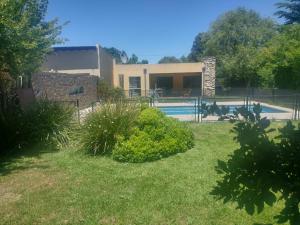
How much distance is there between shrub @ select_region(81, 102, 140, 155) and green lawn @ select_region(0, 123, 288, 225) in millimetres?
382

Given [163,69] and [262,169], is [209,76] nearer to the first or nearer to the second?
[163,69]

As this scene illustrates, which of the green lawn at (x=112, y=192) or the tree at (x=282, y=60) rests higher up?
the tree at (x=282, y=60)

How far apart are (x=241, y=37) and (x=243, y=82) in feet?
22.6

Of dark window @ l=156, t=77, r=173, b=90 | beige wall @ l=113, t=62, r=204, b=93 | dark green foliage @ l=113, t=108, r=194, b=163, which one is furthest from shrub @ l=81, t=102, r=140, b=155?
dark window @ l=156, t=77, r=173, b=90

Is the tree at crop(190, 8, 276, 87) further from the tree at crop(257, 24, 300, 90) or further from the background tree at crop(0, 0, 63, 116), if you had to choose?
the background tree at crop(0, 0, 63, 116)

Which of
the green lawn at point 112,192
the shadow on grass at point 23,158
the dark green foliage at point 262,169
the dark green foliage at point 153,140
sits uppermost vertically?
the dark green foliage at point 262,169

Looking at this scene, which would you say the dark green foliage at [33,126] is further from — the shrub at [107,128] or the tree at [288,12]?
the tree at [288,12]

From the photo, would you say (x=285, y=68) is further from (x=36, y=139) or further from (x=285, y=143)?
(x=285, y=143)

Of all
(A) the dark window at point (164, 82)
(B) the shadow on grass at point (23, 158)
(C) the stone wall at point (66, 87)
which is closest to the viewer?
(B) the shadow on grass at point (23, 158)

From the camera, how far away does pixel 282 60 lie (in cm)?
2322

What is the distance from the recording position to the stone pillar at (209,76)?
29547 mm

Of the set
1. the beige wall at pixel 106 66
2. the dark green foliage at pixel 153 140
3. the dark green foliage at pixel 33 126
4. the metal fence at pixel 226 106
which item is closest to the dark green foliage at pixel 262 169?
the metal fence at pixel 226 106

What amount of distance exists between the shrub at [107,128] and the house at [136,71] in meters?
15.2

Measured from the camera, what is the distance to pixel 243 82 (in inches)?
1268
